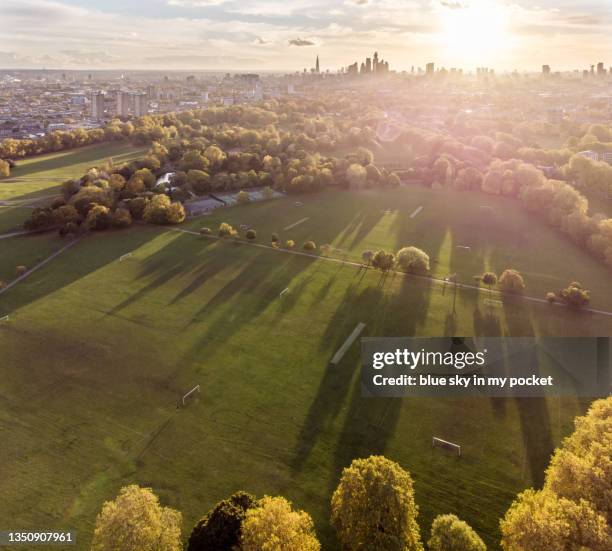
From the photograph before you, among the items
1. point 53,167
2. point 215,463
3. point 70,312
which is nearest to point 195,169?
point 53,167

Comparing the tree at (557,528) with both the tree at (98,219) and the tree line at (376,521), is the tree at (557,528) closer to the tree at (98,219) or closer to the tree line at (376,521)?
the tree line at (376,521)

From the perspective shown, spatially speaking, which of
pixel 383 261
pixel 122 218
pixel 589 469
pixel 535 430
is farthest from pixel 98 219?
pixel 589 469

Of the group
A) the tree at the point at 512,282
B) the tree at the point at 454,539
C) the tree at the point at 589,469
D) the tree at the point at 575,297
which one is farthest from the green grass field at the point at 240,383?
the tree at the point at 589,469

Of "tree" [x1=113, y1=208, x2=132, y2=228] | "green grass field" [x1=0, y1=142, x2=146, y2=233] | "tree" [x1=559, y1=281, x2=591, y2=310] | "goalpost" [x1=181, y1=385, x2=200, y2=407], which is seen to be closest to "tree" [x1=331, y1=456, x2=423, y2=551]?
"goalpost" [x1=181, y1=385, x2=200, y2=407]

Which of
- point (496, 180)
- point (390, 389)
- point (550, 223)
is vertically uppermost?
point (496, 180)

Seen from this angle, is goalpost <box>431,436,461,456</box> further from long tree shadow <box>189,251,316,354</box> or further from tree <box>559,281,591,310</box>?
tree <box>559,281,591,310</box>

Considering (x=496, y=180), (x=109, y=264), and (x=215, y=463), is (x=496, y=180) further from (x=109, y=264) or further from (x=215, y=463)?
(x=215, y=463)
